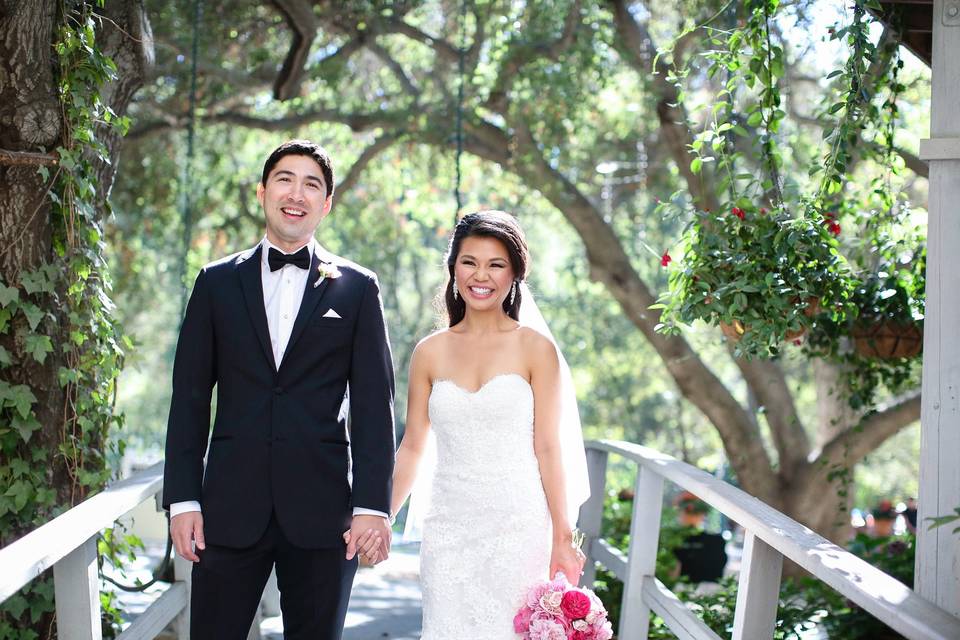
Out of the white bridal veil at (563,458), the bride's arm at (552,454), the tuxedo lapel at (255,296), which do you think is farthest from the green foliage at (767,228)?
the tuxedo lapel at (255,296)

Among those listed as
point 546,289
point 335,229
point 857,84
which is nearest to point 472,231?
point 857,84

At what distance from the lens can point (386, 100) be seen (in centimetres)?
863

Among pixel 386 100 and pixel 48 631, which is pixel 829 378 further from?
pixel 48 631

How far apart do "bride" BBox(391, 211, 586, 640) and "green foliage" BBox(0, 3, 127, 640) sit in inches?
44.1

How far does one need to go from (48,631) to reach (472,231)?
182 centimetres

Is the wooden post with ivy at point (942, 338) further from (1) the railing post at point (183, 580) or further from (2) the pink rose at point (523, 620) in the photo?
(1) the railing post at point (183, 580)

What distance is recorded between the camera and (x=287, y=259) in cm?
259

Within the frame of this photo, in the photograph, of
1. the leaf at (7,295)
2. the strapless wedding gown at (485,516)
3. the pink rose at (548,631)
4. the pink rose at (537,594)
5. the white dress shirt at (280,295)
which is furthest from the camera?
the leaf at (7,295)

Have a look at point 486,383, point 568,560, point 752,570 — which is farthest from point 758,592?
point 486,383

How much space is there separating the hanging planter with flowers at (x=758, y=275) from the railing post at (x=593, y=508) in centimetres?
133

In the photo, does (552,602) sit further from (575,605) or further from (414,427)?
(414,427)

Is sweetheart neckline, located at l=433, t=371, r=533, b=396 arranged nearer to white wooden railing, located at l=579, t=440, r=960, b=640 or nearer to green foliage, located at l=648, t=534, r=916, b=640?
white wooden railing, located at l=579, t=440, r=960, b=640

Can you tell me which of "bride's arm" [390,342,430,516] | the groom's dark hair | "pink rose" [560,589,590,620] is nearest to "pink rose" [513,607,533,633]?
"pink rose" [560,589,590,620]

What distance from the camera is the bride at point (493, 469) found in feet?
9.45
